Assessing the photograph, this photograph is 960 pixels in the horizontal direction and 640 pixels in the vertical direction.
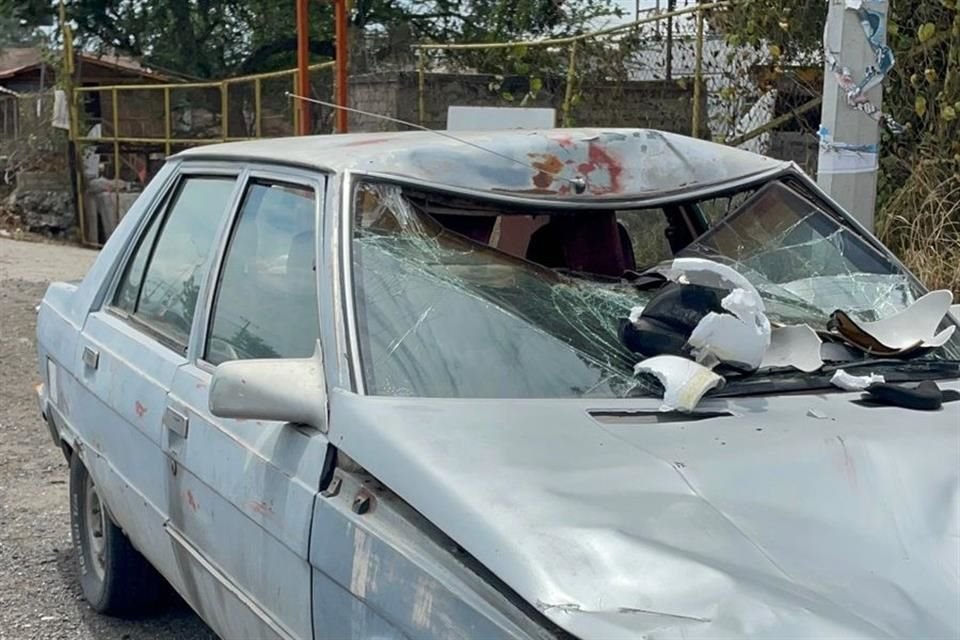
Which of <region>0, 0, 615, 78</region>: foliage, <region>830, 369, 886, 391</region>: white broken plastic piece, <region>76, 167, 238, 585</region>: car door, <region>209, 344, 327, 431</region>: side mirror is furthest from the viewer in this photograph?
A: <region>0, 0, 615, 78</region>: foliage

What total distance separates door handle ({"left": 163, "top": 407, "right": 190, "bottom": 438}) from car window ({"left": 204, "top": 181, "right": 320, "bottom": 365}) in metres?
0.17

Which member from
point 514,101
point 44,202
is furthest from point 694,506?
point 44,202

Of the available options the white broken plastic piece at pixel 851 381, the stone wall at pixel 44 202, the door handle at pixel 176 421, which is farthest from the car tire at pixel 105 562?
the stone wall at pixel 44 202

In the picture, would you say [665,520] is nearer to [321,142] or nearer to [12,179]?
[321,142]

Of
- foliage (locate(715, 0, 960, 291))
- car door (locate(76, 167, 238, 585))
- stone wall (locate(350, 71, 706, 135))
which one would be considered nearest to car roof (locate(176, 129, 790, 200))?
car door (locate(76, 167, 238, 585))

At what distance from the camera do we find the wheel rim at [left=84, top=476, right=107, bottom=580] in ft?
13.9

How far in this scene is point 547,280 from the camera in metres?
3.12

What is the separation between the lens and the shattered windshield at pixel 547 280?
2660 mm

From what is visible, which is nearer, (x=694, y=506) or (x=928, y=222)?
(x=694, y=506)

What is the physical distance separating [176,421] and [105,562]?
1.26 meters

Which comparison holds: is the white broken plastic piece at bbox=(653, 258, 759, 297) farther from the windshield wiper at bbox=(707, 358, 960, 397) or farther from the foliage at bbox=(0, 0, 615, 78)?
the foliage at bbox=(0, 0, 615, 78)

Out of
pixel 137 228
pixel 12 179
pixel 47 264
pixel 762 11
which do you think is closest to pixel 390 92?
pixel 762 11

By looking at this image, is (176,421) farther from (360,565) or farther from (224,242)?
(360,565)

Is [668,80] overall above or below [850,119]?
above
